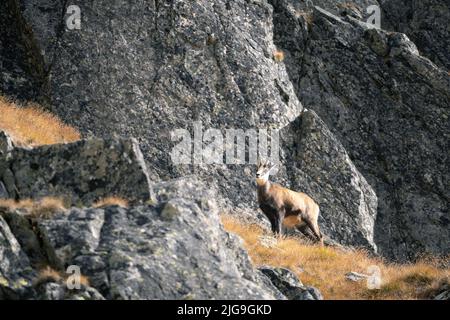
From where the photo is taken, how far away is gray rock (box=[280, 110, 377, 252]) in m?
26.8

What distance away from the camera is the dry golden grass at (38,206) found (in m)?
14.7

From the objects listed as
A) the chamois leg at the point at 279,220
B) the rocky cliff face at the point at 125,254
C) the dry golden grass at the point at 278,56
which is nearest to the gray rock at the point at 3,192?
the rocky cliff face at the point at 125,254

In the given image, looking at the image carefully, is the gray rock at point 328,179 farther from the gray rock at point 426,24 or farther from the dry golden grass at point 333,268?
the gray rock at point 426,24

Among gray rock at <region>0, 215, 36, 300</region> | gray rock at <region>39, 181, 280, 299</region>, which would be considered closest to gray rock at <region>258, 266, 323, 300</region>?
gray rock at <region>39, 181, 280, 299</region>

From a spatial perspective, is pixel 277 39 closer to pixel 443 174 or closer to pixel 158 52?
pixel 158 52

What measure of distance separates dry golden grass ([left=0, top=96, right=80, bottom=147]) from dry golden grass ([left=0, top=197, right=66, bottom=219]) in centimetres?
653

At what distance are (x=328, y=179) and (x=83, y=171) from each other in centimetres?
1314

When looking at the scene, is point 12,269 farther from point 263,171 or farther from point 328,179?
point 328,179

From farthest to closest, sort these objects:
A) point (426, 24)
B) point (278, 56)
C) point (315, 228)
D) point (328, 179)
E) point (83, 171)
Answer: point (426, 24)
point (278, 56)
point (328, 179)
point (315, 228)
point (83, 171)

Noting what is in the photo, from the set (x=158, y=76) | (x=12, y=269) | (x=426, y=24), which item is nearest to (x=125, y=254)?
(x=12, y=269)

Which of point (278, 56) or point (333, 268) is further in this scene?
point (278, 56)

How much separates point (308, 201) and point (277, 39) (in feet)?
27.0

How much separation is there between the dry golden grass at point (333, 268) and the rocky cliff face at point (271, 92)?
276 centimetres

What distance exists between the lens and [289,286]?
1719 cm
